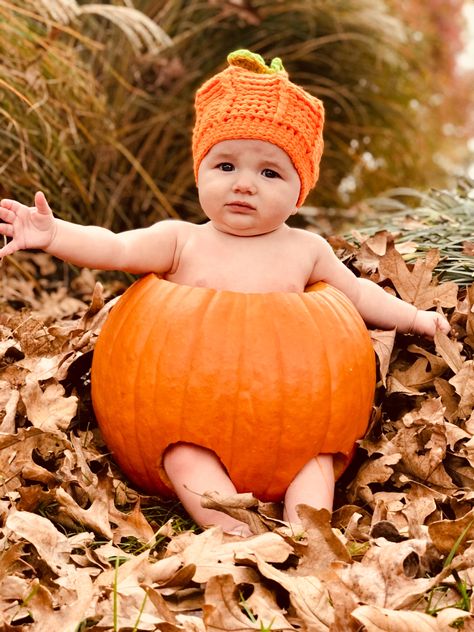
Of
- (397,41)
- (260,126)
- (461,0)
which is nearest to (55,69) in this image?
(260,126)

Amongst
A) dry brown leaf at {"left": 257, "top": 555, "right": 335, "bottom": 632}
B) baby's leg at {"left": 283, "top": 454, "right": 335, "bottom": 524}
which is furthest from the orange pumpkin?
dry brown leaf at {"left": 257, "top": 555, "right": 335, "bottom": 632}

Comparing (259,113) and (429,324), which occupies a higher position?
(259,113)

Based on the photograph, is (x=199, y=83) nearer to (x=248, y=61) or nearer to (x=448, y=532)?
(x=248, y=61)

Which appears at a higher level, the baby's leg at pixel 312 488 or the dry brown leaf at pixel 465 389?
the dry brown leaf at pixel 465 389

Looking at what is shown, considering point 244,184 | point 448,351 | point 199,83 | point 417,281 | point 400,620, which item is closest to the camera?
point 400,620

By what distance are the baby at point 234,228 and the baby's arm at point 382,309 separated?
0.50 ft

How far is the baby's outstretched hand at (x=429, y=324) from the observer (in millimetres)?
2809

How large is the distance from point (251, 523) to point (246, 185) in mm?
926

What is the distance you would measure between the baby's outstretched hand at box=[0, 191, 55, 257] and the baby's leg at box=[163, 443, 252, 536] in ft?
2.25

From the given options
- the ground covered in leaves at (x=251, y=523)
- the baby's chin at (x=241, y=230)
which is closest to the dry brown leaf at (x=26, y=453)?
the ground covered in leaves at (x=251, y=523)

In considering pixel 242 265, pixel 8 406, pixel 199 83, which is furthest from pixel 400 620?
pixel 199 83

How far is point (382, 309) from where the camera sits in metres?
2.78

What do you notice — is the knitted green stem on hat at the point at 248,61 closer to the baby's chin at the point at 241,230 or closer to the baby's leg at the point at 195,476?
the baby's chin at the point at 241,230

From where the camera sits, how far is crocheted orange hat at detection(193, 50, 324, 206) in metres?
2.36
